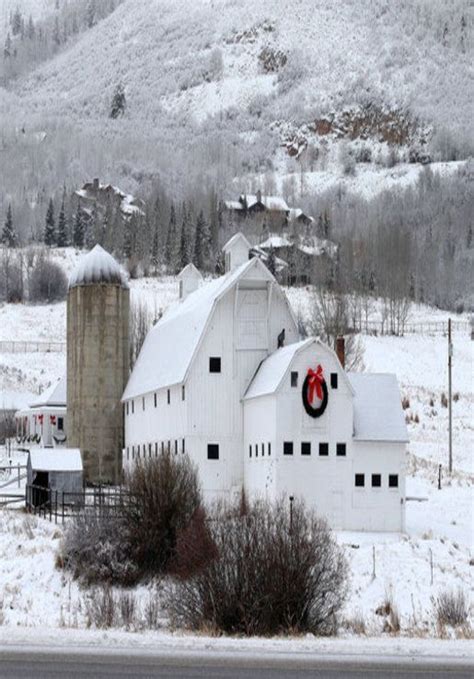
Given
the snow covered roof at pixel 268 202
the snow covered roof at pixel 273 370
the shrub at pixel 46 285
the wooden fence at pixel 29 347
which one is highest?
the snow covered roof at pixel 268 202

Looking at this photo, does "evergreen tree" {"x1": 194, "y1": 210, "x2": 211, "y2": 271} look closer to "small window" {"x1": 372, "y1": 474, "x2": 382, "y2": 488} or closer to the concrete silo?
the concrete silo

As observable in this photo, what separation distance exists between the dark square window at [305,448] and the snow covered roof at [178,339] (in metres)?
6.47

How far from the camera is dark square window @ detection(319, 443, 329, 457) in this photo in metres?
47.0

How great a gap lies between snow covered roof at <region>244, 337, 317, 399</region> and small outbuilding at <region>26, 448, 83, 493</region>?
25.4 ft

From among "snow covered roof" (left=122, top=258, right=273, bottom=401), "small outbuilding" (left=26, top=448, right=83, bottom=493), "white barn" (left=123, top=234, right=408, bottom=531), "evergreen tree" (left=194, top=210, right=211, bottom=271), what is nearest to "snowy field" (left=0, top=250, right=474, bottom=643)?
"white barn" (left=123, top=234, right=408, bottom=531)

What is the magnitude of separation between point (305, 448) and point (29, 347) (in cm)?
6443

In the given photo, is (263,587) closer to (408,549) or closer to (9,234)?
(408,549)

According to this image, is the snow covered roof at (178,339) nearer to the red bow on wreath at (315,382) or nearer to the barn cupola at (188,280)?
the barn cupola at (188,280)

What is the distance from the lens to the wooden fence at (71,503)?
41188 millimetres

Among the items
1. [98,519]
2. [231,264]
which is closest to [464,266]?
[231,264]

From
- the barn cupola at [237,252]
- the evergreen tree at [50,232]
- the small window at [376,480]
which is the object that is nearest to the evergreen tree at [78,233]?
the evergreen tree at [50,232]

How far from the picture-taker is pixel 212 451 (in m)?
51.1

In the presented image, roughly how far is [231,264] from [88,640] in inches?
1406

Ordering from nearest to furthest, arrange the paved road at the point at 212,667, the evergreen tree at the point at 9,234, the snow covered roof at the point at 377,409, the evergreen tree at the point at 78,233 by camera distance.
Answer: the paved road at the point at 212,667
the snow covered roof at the point at 377,409
the evergreen tree at the point at 78,233
the evergreen tree at the point at 9,234
